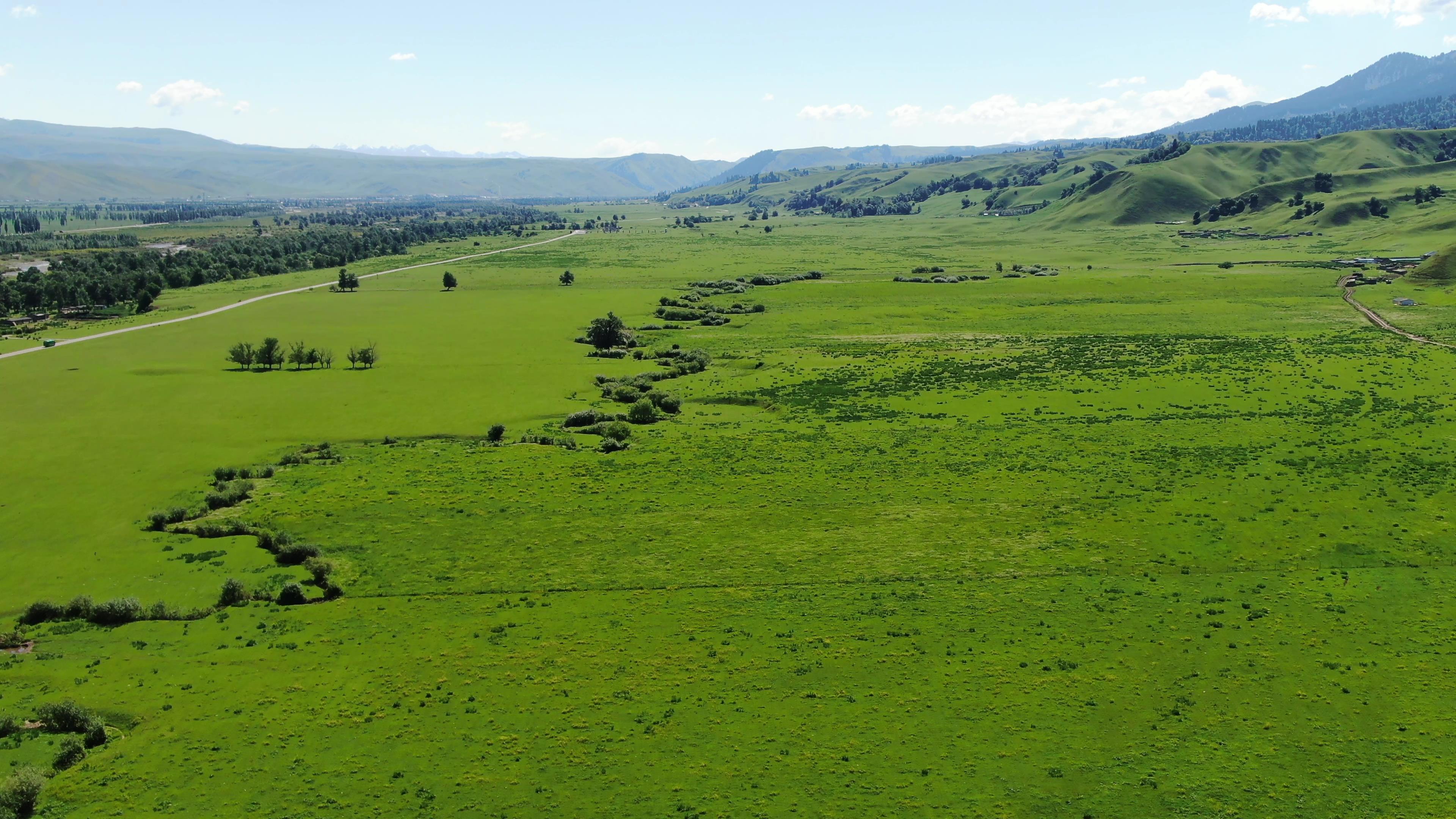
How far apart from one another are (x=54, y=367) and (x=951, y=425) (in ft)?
385

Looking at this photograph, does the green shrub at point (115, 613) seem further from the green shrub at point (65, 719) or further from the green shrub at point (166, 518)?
the green shrub at point (166, 518)

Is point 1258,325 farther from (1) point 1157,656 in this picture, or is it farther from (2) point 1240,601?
(1) point 1157,656

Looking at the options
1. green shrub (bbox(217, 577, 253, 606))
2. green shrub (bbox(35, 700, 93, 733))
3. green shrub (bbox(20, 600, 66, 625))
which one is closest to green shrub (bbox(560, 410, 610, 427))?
green shrub (bbox(217, 577, 253, 606))

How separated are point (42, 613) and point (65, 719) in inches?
578

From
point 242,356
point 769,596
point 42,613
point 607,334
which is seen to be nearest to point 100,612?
point 42,613

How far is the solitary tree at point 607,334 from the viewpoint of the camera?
135375 mm

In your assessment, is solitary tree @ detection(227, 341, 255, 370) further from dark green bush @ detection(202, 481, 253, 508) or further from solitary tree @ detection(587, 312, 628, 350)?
dark green bush @ detection(202, 481, 253, 508)

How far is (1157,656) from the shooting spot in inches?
1905

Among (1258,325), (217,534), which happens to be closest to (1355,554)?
(217,534)

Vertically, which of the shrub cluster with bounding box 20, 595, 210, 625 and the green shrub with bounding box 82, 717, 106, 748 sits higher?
the shrub cluster with bounding box 20, 595, 210, 625

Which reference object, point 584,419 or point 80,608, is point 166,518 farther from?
point 584,419

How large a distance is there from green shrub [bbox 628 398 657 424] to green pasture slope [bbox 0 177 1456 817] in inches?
193

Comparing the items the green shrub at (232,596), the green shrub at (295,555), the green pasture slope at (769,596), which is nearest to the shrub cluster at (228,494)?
the green pasture slope at (769,596)

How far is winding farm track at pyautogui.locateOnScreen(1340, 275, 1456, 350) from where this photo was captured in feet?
409
